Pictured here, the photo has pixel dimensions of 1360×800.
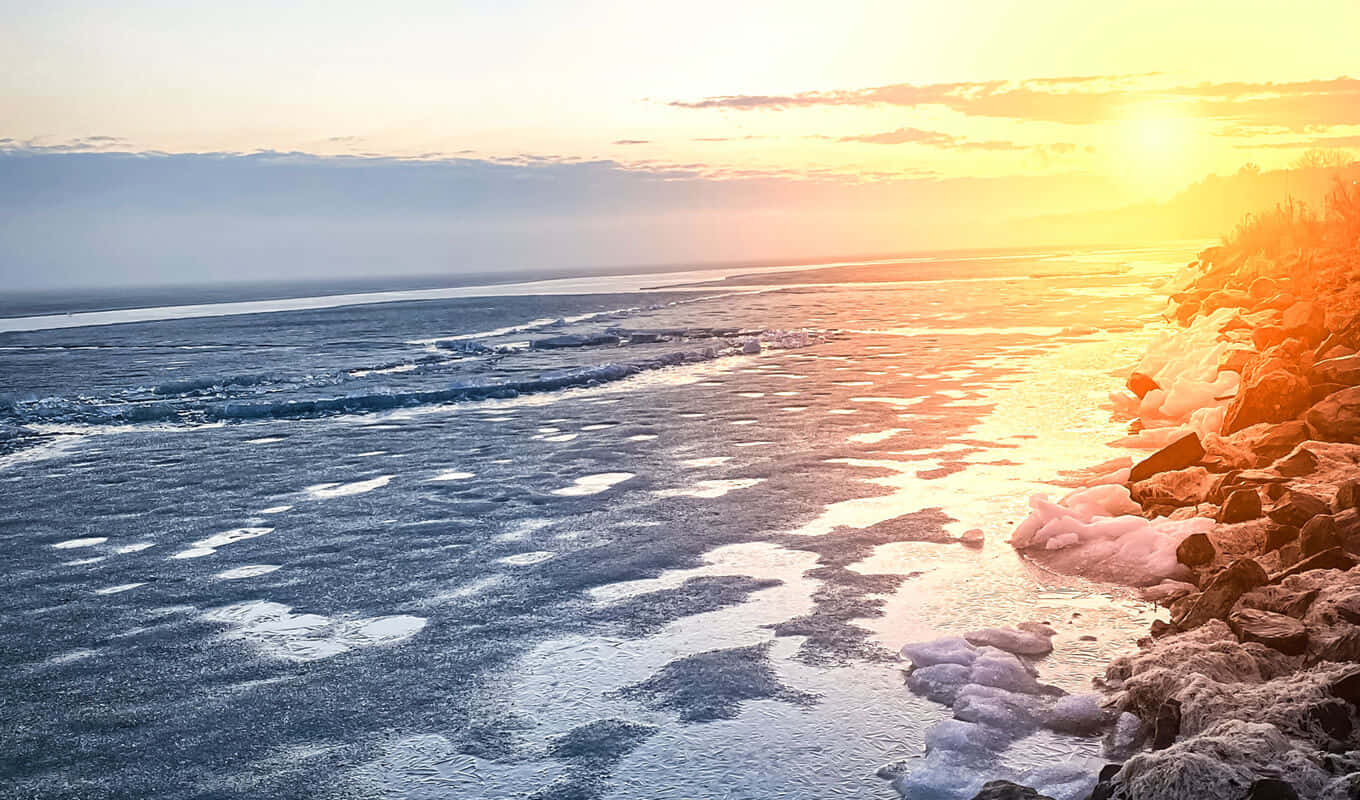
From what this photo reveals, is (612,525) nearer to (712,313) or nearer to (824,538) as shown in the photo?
(824,538)

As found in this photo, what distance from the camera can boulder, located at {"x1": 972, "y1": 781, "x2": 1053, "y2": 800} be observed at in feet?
12.9

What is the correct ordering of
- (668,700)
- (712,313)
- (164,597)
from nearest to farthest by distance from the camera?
1. (668,700)
2. (164,597)
3. (712,313)

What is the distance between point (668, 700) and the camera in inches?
212

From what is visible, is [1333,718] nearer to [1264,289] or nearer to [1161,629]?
[1161,629]

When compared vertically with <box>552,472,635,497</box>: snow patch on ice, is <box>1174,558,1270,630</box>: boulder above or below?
above

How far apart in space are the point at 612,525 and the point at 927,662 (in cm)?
388

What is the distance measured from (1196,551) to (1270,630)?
182cm

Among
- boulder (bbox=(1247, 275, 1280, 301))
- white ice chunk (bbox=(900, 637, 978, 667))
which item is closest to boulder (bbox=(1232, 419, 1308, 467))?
white ice chunk (bbox=(900, 637, 978, 667))

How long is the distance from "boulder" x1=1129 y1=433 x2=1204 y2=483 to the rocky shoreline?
15mm

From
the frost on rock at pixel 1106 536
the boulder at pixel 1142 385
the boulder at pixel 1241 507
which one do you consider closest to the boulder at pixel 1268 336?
the boulder at pixel 1142 385

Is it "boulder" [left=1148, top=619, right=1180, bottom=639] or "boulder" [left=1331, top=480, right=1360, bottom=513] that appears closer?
"boulder" [left=1148, top=619, right=1180, bottom=639]

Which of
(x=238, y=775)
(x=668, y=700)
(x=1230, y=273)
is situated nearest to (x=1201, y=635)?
(x=668, y=700)

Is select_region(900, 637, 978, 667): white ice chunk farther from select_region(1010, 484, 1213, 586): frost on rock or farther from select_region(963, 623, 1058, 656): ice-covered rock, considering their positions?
select_region(1010, 484, 1213, 586): frost on rock

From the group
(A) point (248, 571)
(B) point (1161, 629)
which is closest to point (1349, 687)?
(B) point (1161, 629)
